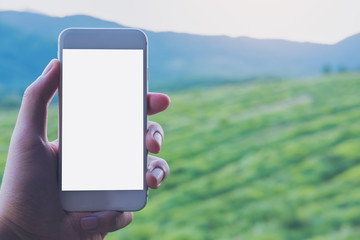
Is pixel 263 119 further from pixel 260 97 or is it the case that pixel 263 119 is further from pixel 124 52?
pixel 124 52

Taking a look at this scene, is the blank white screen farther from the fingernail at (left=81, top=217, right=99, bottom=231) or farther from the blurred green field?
the blurred green field

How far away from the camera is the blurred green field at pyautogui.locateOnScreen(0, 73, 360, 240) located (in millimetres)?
1918

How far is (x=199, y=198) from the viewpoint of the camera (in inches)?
86.0

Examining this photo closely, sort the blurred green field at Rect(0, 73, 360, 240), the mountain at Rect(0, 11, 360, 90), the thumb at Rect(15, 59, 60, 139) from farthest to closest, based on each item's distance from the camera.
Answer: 1. the mountain at Rect(0, 11, 360, 90)
2. the blurred green field at Rect(0, 73, 360, 240)
3. the thumb at Rect(15, 59, 60, 139)

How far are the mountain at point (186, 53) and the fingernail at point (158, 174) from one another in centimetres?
234

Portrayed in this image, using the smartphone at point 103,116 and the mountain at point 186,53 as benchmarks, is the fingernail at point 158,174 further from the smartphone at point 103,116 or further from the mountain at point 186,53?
→ the mountain at point 186,53

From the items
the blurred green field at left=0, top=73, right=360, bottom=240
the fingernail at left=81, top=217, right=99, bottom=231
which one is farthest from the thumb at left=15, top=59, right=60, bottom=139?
the blurred green field at left=0, top=73, right=360, bottom=240

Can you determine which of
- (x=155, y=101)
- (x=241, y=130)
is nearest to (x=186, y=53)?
(x=241, y=130)

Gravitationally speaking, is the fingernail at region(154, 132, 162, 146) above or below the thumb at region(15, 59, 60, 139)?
below

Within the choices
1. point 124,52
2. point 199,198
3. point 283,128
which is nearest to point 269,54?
point 283,128

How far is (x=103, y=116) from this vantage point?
88cm

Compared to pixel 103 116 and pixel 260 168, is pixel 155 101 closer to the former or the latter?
pixel 103 116

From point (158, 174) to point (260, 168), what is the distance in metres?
1.58

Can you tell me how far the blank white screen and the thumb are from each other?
0.04 meters
